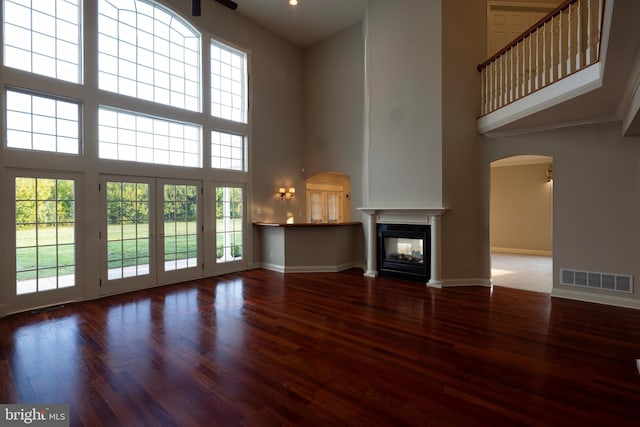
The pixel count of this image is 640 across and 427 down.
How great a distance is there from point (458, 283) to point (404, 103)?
3359 mm

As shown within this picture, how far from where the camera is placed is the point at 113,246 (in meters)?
5.03

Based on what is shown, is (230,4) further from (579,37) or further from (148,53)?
(579,37)

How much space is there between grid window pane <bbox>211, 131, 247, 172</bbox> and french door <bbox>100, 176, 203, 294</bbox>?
2.42 feet

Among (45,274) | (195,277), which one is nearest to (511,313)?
(195,277)

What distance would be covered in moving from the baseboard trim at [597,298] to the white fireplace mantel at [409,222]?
5.61 ft

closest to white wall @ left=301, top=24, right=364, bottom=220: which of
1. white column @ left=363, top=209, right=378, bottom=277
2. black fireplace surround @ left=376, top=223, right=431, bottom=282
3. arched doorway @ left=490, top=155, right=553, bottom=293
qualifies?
white column @ left=363, top=209, right=378, bottom=277

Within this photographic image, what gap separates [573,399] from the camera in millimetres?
2217

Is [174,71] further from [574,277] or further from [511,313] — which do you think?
[574,277]

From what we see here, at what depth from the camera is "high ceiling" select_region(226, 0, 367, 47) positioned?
21.2ft

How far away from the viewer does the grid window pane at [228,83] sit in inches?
256

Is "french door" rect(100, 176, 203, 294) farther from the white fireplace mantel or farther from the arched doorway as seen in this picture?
the arched doorway

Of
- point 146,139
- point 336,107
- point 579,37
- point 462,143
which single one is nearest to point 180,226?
point 146,139

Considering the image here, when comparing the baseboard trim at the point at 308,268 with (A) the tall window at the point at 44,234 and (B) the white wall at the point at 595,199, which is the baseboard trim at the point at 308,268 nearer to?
(A) the tall window at the point at 44,234

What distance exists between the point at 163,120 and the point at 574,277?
7.16 meters
